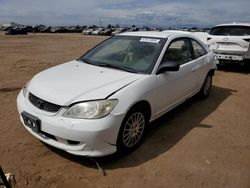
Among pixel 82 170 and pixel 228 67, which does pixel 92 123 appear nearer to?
pixel 82 170

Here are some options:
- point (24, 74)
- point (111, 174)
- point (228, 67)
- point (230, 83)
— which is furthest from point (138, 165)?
point (228, 67)

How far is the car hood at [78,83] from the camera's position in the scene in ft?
10.4

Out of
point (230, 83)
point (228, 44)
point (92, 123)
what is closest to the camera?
point (92, 123)

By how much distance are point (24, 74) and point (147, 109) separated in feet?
18.5

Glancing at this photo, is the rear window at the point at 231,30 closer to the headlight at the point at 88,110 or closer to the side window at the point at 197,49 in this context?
the side window at the point at 197,49

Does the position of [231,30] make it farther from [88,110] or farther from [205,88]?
[88,110]

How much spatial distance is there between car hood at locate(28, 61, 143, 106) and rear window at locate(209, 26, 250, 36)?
646cm

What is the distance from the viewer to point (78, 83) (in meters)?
3.46

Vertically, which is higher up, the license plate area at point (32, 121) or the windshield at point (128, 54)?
the windshield at point (128, 54)

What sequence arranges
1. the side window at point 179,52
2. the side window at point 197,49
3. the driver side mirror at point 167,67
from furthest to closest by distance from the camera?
the side window at point 197,49 < the side window at point 179,52 < the driver side mirror at point 167,67

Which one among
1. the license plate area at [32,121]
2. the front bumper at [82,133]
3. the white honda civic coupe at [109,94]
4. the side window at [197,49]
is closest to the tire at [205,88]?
the side window at [197,49]

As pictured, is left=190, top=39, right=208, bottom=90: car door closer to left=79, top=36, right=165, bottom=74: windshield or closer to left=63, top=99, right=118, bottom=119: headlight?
left=79, top=36, right=165, bottom=74: windshield

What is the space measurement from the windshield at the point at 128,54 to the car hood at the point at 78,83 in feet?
0.69

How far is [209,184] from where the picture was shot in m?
3.05
